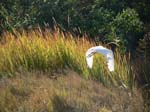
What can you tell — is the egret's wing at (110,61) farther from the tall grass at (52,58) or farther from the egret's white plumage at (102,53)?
the tall grass at (52,58)

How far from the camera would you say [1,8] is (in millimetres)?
12008

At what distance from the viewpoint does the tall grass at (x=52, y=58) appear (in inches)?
332

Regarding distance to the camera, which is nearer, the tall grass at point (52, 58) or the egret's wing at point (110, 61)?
the egret's wing at point (110, 61)

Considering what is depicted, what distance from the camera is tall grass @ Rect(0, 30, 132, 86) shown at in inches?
332

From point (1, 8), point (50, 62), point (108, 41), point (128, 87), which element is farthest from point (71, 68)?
point (1, 8)

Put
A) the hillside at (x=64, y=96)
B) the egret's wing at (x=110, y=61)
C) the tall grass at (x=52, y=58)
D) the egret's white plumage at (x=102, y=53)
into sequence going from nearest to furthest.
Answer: the hillside at (x=64, y=96), the egret's wing at (x=110, y=61), the egret's white plumage at (x=102, y=53), the tall grass at (x=52, y=58)

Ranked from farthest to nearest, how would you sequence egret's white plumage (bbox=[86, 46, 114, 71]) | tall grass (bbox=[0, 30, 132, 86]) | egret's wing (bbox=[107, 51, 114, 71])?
tall grass (bbox=[0, 30, 132, 86]), egret's white plumage (bbox=[86, 46, 114, 71]), egret's wing (bbox=[107, 51, 114, 71])

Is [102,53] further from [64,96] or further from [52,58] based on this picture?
[64,96]

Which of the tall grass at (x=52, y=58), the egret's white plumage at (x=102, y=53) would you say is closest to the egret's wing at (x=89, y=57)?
the egret's white plumage at (x=102, y=53)

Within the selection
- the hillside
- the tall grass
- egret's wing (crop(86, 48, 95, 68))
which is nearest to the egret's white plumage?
egret's wing (crop(86, 48, 95, 68))

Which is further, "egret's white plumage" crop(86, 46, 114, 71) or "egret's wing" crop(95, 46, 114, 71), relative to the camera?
"egret's white plumage" crop(86, 46, 114, 71)

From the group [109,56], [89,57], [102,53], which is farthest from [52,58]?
[109,56]

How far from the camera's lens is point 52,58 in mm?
9031

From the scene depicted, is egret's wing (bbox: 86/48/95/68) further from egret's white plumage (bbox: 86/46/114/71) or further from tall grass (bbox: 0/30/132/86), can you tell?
tall grass (bbox: 0/30/132/86)
